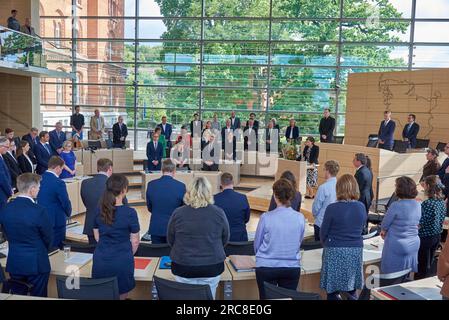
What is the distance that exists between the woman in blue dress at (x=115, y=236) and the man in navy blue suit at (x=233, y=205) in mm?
1379

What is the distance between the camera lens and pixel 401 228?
14.5ft

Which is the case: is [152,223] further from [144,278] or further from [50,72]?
[50,72]

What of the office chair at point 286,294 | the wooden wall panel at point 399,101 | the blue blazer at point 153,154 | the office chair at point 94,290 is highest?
the wooden wall panel at point 399,101

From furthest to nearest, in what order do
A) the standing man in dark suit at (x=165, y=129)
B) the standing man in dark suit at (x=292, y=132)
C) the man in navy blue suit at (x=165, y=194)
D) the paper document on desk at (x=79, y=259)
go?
the standing man in dark suit at (x=292, y=132) < the standing man in dark suit at (x=165, y=129) < the man in navy blue suit at (x=165, y=194) < the paper document on desk at (x=79, y=259)

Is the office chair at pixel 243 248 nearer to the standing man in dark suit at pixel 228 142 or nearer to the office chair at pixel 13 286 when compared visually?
the office chair at pixel 13 286

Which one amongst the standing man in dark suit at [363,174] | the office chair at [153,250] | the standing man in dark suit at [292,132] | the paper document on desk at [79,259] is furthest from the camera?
the standing man in dark suit at [292,132]

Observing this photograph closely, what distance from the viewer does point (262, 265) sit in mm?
3830

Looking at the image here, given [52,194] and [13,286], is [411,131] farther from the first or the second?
[13,286]

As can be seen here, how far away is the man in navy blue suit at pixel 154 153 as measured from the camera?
11.7m

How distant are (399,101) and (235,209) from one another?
35.5 ft

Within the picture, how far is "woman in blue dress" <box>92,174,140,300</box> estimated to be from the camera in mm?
3637

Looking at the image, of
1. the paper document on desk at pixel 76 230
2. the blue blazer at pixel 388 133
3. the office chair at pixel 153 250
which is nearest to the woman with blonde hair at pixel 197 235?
the office chair at pixel 153 250

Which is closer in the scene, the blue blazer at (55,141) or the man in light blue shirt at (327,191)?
the man in light blue shirt at (327,191)
